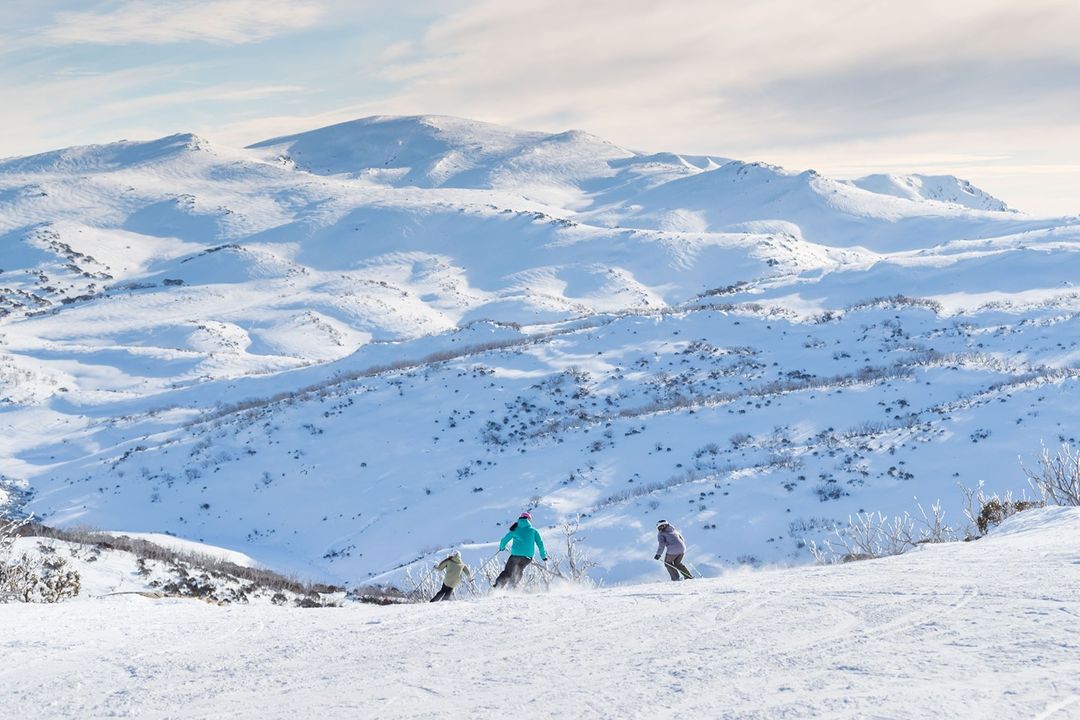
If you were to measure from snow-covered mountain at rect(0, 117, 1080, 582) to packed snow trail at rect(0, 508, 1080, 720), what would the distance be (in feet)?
35.7

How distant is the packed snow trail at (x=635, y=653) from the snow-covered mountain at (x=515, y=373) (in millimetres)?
10870

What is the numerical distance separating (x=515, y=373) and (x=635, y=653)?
32775 mm

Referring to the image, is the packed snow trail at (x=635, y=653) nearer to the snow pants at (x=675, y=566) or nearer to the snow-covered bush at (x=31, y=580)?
the snow-covered bush at (x=31, y=580)

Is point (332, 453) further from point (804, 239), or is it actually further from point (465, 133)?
point (465, 133)

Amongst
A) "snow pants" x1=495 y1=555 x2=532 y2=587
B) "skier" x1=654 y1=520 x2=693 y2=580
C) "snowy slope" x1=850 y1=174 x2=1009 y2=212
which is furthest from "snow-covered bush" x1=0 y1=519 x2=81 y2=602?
"snowy slope" x1=850 y1=174 x2=1009 y2=212

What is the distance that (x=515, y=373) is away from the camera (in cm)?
3981

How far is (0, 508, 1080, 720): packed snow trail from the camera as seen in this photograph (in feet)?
18.9

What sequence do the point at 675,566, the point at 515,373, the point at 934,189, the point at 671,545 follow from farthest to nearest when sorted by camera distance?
the point at 934,189 < the point at 515,373 < the point at 675,566 < the point at 671,545

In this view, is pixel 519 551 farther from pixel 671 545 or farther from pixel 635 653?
pixel 635 653

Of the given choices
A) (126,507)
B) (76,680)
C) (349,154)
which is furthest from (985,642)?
(349,154)

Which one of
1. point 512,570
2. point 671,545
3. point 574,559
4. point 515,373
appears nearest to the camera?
point 512,570

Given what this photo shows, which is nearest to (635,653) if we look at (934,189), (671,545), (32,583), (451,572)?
(451,572)

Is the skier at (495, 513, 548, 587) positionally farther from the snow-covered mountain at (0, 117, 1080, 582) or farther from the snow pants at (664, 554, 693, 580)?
the snow-covered mountain at (0, 117, 1080, 582)

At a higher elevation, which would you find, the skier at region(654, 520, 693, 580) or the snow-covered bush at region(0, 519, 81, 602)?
the snow-covered bush at region(0, 519, 81, 602)
